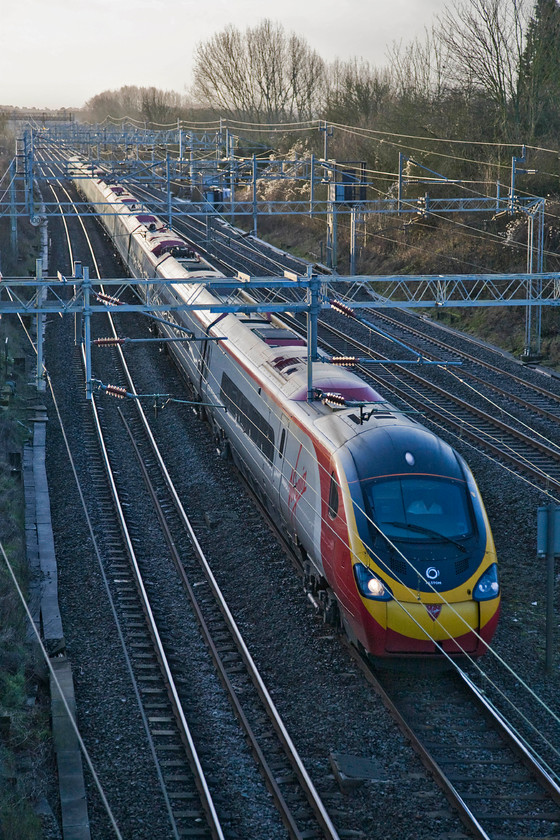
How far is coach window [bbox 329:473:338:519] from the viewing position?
11.3 metres

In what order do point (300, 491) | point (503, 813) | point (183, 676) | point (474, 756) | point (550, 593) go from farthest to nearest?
1. point (300, 491)
2. point (550, 593)
3. point (183, 676)
4. point (474, 756)
5. point (503, 813)

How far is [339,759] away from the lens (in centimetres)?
926

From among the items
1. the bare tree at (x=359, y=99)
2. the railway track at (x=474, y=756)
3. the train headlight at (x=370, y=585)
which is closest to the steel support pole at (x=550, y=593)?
the railway track at (x=474, y=756)

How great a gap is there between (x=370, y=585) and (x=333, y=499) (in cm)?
141

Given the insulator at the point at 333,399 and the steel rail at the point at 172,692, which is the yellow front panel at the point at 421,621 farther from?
the insulator at the point at 333,399

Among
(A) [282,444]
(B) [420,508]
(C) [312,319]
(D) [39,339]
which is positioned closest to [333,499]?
(B) [420,508]

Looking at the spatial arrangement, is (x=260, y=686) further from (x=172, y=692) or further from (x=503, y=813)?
(x=503, y=813)

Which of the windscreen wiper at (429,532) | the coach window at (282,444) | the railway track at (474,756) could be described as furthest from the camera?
the coach window at (282,444)

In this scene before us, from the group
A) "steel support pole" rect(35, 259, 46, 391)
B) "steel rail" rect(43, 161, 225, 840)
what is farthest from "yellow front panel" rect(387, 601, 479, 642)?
"steel support pole" rect(35, 259, 46, 391)

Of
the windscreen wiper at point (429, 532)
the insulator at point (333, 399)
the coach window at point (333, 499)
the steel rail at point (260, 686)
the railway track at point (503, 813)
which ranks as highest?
the insulator at point (333, 399)

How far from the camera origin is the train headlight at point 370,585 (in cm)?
1027

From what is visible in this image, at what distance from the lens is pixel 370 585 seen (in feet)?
33.9

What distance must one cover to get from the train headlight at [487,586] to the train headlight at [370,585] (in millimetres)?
1001

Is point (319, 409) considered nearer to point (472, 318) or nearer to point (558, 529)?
point (558, 529)
